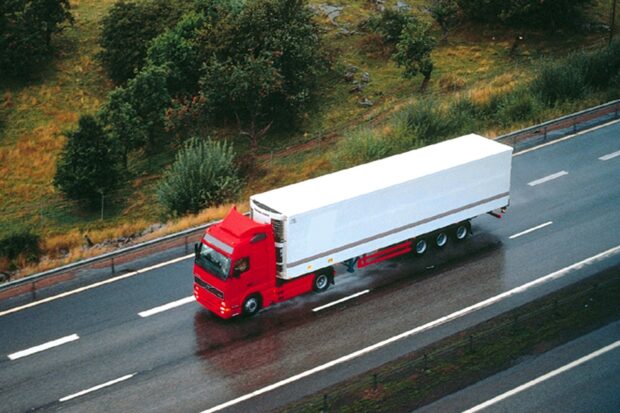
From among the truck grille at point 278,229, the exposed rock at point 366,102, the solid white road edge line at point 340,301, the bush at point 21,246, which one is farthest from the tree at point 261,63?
the truck grille at point 278,229

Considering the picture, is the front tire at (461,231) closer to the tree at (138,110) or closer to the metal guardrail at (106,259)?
the metal guardrail at (106,259)

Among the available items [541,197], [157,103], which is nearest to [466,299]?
[541,197]

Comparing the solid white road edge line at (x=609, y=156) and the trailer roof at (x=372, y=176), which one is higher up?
the trailer roof at (x=372, y=176)

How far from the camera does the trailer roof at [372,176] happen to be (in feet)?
101

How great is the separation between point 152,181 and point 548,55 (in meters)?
30.0

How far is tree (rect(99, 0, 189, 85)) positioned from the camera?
209 feet

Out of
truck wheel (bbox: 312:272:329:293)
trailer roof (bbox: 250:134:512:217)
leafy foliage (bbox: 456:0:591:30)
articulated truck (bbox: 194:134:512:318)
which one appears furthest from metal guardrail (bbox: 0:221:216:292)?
leafy foliage (bbox: 456:0:591:30)

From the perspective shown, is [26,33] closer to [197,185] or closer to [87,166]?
[87,166]

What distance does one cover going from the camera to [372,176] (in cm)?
3272

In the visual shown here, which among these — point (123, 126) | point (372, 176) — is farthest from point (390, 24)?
point (372, 176)

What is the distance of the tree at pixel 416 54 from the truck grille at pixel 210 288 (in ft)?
116

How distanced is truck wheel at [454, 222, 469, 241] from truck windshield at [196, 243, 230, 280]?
10032 millimetres

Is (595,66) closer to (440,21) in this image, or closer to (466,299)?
(440,21)

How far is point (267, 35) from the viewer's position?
5988 cm
